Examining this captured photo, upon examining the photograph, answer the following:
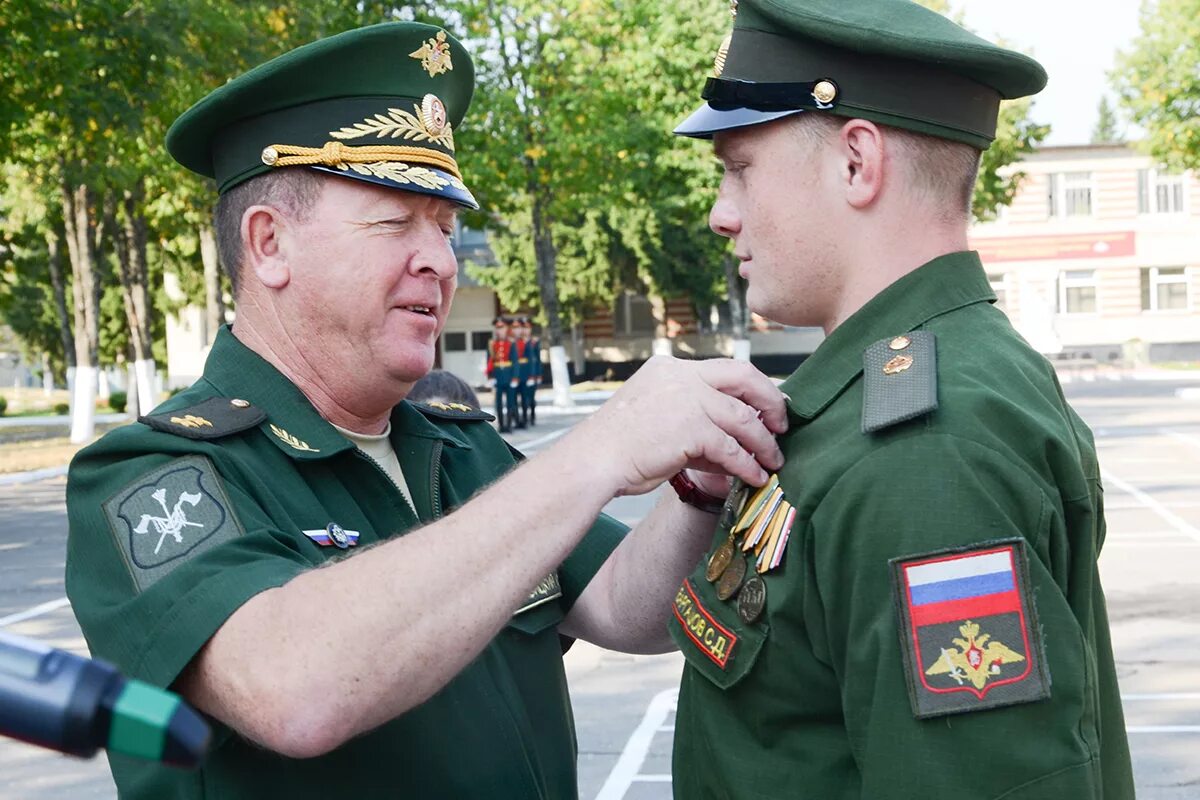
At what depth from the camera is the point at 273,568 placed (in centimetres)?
181

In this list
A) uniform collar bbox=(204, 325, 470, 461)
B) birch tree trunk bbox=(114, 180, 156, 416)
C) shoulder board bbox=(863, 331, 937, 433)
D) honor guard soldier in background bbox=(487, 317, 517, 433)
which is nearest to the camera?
shoulder board bbox=(863, 331, 937, 433)

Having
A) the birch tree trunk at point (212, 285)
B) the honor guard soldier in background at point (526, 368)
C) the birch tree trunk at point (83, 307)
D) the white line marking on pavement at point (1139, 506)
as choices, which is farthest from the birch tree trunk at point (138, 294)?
the white line marking on pavement at point (1139, 506)

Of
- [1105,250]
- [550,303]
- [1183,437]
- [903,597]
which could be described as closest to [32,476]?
[550,303]

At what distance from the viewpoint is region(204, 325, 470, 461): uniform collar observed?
2264 mm

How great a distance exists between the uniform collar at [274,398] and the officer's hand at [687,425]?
63 centimetres

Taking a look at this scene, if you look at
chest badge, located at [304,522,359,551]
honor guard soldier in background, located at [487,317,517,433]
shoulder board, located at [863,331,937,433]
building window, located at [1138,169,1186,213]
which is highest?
building window, located at [1138,169,1186,213]

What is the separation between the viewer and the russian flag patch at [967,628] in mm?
1513

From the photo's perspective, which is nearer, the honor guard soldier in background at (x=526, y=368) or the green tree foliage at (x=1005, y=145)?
the honor guard soldier in background at (x=526, y=368)

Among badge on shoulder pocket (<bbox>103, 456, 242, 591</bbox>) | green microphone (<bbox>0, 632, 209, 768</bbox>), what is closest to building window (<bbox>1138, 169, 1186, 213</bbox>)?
badge on shoulder pocket (<bbox>103, 456, 242, 591</bbox>)

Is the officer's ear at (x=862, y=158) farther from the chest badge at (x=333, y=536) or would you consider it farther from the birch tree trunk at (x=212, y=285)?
the birch tree trunk at (x=212, y=285)

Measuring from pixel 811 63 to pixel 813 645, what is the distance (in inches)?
32.2

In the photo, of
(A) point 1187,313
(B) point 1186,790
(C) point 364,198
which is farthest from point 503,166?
(A) point 1187,313

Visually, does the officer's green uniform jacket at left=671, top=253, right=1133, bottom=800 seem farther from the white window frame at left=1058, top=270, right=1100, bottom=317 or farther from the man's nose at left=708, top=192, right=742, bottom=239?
the white window frame at left=1058, top=270, right=1100, bottom=317

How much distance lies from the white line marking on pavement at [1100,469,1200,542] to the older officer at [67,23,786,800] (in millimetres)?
9892
